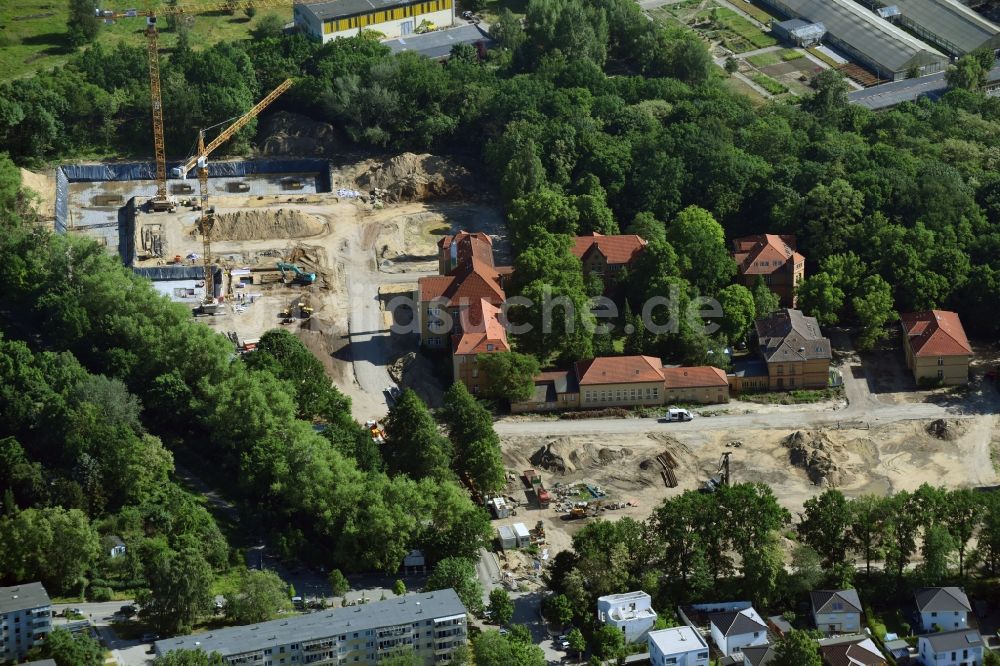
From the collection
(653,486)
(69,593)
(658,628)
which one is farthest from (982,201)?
(69,593)

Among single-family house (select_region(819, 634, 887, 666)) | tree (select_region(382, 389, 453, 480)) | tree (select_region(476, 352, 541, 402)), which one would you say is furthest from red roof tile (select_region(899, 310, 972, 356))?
tree (select_region(382, 389, 453, 480))

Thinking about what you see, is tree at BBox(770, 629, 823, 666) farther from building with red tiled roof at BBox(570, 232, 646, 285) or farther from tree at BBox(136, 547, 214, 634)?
building with red tiled roof at BBox(570, 232, 646, 285)

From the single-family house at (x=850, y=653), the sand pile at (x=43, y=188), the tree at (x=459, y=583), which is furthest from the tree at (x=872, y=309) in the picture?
the sand pile at (x=43, y=188)

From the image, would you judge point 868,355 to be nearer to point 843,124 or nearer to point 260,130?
point 843,124

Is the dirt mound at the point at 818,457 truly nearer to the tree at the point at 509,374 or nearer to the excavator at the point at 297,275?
the tree at the point at 509,374

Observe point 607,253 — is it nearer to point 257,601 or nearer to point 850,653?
point 850,653

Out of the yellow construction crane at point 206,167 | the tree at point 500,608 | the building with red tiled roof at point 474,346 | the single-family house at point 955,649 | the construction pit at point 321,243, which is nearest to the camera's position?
the single-family house at point 955,649
